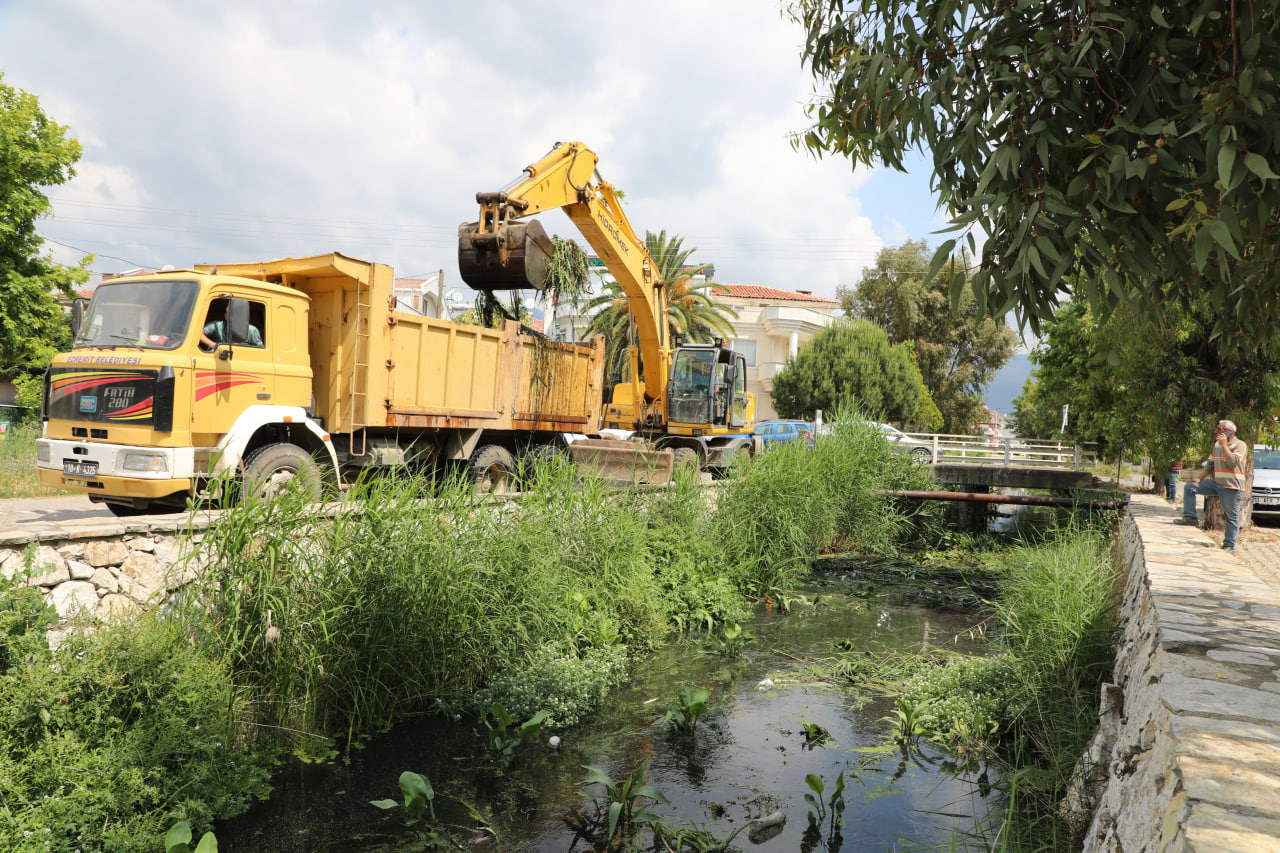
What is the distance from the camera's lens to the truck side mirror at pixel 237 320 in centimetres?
784

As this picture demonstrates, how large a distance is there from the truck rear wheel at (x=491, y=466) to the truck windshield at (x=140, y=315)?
393 cm

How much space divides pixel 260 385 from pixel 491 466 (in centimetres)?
358

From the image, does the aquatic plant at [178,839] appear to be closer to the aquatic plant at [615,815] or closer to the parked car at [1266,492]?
the aquatic plant at [615,815]

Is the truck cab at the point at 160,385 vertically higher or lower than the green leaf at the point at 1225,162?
lower

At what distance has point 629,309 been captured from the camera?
14781 millimetres


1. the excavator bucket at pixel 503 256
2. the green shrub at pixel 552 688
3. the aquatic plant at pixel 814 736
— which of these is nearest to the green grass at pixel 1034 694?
the aquatic plant at pixel 814 736

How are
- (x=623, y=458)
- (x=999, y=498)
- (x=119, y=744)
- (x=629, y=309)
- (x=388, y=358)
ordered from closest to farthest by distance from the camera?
(x=119, y=744) → (x=388, y=358) → (x=623, y=458) → (x=999, y=498) → (x=629, y=309)

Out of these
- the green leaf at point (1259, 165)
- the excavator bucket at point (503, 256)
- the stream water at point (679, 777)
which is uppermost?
the excavator bucket at point (503, 256)

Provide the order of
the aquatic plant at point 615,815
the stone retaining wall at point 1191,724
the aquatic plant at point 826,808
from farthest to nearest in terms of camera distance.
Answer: the aquatic plant at point 826,808
the aquatic plant at point 615,815
the stone retaining wall at point 1191,724

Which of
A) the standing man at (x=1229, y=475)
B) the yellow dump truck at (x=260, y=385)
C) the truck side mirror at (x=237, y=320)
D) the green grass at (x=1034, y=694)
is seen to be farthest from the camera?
the standing man at (x=1229, y=475)

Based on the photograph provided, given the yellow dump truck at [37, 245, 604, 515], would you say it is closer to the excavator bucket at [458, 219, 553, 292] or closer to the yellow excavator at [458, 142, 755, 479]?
the excavator bucket at [458, 219, 553, 292]

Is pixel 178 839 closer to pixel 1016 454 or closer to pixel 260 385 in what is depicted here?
pixel 260 385

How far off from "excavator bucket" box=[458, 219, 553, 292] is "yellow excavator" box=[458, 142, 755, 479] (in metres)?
0.01

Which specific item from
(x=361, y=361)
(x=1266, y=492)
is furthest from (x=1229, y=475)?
(x=361, y=361)
